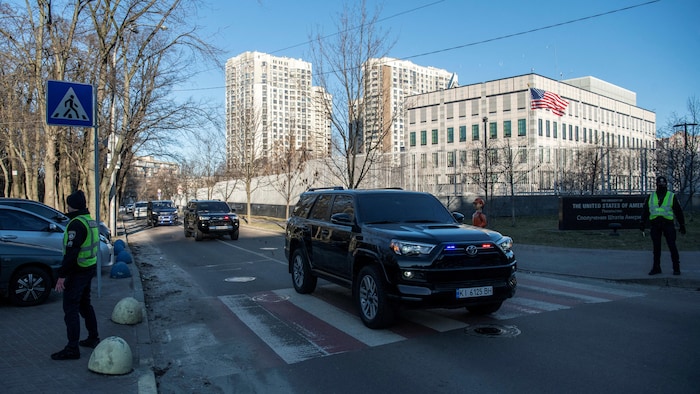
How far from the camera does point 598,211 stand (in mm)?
20000

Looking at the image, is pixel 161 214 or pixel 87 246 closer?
pixel 87 246

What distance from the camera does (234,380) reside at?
16.9 ft

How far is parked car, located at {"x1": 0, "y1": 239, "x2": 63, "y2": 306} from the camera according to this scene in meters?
8.29

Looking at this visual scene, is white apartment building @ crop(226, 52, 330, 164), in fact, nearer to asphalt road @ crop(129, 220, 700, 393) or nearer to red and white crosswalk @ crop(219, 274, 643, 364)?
red and white crosswalk @ crop(219, 274, 643, 364)

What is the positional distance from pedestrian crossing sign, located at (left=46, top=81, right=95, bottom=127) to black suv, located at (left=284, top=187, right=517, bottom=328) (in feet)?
A: 14.5

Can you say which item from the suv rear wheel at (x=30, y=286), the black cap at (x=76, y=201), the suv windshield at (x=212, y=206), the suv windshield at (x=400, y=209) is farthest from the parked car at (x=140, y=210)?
the black cap at (x=76, y=201)

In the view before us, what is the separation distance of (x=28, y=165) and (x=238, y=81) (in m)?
13.4

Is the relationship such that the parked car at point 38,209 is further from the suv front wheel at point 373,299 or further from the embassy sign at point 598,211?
the embassy sign at point 598,211

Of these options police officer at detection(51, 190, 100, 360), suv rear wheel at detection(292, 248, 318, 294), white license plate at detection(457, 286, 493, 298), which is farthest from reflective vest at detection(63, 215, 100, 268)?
white license plate at detection(457, 286, 493, 298)

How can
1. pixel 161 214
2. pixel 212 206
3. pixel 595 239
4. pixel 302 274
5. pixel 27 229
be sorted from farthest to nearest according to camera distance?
pixel 161 214 < pixel 212 206 < pixel 595 239 < pixel 302 274 < pixel 27 229

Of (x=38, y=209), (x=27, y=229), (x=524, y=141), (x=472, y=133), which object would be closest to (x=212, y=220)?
(x=38, y=209)

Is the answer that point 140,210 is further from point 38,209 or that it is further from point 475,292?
point 475,292

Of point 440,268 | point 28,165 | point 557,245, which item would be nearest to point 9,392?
point 440,268

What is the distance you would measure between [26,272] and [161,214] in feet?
93.7
